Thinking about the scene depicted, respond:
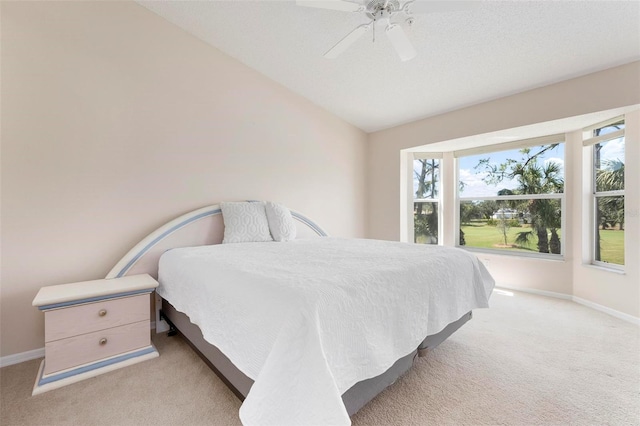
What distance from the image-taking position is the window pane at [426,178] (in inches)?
173

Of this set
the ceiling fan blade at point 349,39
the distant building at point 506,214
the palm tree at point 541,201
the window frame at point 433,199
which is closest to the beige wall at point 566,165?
the palm tree at point 541,201

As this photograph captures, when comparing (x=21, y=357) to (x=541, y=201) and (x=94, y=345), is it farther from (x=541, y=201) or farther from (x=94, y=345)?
(x=541, y=201)

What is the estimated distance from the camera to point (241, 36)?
8.96 ft

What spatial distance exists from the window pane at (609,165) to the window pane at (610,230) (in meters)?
0.15

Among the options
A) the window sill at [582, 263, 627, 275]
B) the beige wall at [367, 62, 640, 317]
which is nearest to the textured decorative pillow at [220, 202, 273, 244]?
the beige wall at [367, 62, 640, 317]

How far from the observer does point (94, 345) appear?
1806 mm

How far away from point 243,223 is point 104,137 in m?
1.34

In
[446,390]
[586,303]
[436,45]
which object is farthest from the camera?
[586,303]

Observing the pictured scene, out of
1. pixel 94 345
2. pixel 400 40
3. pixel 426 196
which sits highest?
pixel 400 40

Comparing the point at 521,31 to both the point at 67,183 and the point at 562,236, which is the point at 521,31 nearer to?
the point at 562,236

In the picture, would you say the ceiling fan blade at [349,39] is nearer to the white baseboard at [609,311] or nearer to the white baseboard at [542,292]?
the white baseboard at [609,311]

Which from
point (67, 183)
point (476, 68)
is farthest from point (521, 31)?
point (67, 183)

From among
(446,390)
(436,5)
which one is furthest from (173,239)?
(436,5)

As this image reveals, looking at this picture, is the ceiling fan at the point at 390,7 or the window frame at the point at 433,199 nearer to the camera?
the ceiling fan at the point at 390,7
